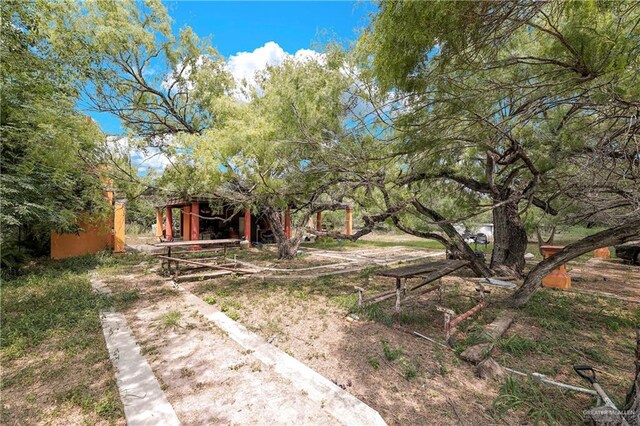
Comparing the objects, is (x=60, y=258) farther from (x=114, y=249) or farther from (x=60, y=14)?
(x=60, y=14)

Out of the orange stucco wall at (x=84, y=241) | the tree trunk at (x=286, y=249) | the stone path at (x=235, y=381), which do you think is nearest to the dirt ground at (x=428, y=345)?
the stone path at (x=235, y=381)

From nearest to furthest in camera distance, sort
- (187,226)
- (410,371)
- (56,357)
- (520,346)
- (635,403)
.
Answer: (635,403)
(410,371)
(56,357)
(520,346)
(187,226)

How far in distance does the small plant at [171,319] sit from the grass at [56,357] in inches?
33.1

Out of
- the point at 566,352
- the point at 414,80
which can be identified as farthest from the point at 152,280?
the point at 566,352

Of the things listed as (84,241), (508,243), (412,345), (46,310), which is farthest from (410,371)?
(84,241)

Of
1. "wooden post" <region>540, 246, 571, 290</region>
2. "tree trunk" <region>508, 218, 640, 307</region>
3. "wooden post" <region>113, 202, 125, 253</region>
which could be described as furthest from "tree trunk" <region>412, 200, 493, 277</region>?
"wooden post" <region>113, 202, 125, 253</region>

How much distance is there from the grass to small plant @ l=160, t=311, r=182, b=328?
2.76ft

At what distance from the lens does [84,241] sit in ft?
39.7

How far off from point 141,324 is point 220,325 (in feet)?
4.36

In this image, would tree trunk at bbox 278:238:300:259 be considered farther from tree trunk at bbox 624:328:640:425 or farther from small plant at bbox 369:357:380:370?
tree trunk at bbox 624:328:640:425

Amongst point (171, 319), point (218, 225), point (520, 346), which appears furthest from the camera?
point (218, 225)

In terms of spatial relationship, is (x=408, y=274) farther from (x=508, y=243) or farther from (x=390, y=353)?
(x=508, y=243)

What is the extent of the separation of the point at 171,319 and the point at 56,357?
1.45m

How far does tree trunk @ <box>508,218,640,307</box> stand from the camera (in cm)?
420
